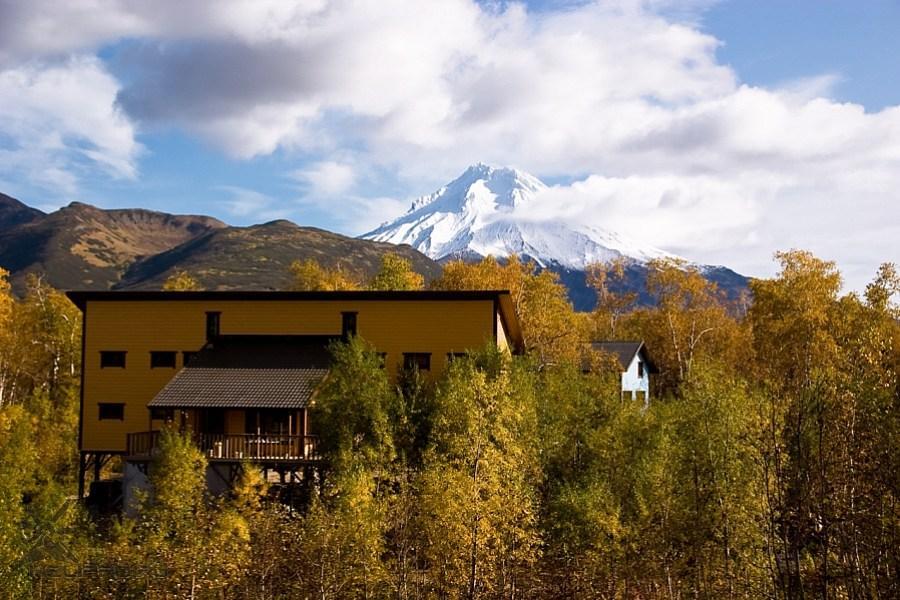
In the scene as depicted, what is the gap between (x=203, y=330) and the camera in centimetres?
4034

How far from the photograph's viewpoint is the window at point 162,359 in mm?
40219

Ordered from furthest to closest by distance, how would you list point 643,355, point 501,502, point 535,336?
point 643,355
point 535,336
point 501,502

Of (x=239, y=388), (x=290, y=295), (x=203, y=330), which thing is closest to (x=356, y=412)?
(x=239, y=388)

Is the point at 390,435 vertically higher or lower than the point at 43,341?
lower

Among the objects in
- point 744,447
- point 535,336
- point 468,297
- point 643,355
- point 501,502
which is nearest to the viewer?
point 744,447

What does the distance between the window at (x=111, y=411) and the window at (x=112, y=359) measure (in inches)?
69.7

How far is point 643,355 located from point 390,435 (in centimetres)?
4018

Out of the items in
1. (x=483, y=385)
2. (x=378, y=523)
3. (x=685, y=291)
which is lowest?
(x=378, y=523)

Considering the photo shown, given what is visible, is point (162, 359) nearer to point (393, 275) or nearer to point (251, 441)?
point (251, 441)

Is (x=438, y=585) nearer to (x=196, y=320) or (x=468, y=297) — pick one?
(x=468, y=297)

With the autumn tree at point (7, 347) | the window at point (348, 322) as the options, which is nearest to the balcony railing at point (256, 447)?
the window at point (348, 322)

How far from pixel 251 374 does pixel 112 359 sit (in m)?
8.67

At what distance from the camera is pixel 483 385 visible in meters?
26.1

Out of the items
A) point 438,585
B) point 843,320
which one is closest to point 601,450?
point 438,585
